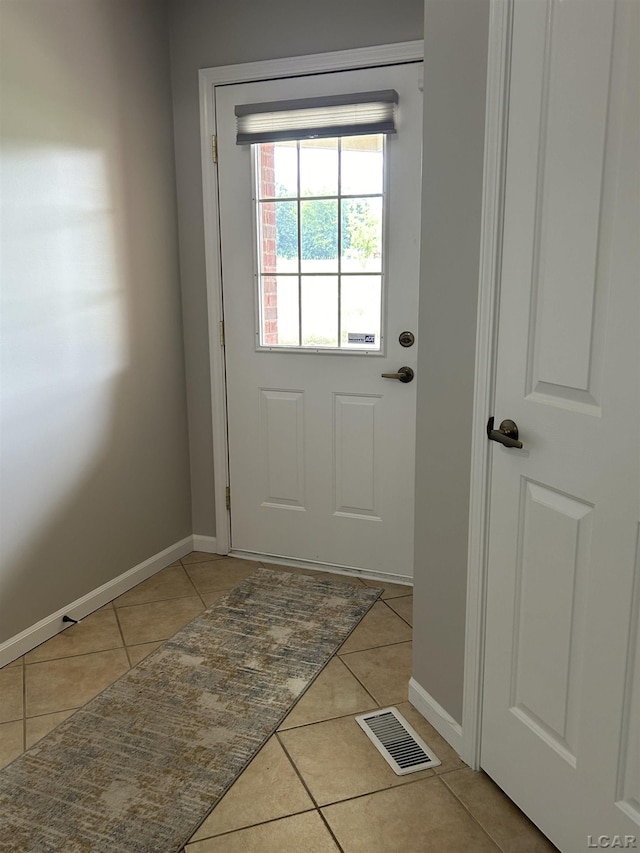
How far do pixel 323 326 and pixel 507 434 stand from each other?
1.47 m

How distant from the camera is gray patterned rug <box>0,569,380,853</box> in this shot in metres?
1.70

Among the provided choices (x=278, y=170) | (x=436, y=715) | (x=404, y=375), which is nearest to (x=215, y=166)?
(x=278, y=170)

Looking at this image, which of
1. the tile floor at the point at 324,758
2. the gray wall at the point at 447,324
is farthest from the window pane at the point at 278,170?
the tile floor at the point at 324,758

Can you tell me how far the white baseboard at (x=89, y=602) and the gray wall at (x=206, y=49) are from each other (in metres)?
0.21

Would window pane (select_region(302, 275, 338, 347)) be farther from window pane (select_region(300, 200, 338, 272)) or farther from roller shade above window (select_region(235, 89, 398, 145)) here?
roller shade above window (select_region(235, 89, 398, 145))

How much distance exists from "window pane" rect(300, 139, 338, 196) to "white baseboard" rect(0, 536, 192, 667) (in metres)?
1.70

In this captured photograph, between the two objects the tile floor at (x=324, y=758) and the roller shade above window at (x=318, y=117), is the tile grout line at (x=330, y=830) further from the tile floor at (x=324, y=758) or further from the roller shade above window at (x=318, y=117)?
the roller shade above window at (x=318, y=117)

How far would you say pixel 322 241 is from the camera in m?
2.89

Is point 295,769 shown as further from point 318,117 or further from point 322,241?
point 318,117

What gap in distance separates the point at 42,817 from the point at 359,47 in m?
2.71

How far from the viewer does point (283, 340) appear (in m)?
3.06

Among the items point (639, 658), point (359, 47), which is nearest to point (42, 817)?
point (639, 658)

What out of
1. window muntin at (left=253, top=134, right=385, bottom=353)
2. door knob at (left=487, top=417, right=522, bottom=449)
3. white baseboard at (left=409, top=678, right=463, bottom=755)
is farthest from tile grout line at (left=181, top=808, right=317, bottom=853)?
window muntin at (left=253, top=134, right=385, bottom=353)

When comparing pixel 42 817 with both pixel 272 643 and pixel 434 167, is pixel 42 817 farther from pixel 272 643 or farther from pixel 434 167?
pixel 434 167
